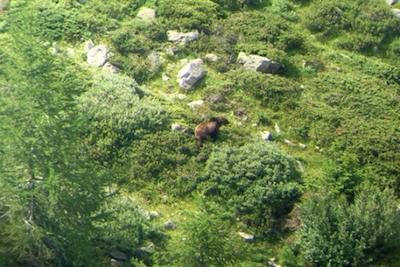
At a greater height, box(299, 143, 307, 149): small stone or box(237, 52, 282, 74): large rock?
box(237, 52, 282, 74): large rock

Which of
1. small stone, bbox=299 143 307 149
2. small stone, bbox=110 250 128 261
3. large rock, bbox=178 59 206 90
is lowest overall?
small stone, bbox=110 250 128 261

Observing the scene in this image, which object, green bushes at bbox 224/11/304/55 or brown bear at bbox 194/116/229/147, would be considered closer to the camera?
brown bear at bbox 194/116/229/147

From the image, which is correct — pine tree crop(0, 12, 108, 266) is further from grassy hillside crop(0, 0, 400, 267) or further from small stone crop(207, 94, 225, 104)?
small stone crop(207, 94, 225, 104)

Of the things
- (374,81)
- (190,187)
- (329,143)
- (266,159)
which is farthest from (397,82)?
(190,187)

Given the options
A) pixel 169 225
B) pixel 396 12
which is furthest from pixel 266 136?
pixel 396 12

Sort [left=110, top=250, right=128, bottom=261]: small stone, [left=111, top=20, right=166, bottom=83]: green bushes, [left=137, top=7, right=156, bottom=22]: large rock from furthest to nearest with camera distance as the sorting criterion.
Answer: [left=137, top=7, right=156, bottom=22]: large rock, [left=111, top=20, right=166, bottom=83]: green bushes, [left=110, top=250, right=128, bottom=261]: small stone

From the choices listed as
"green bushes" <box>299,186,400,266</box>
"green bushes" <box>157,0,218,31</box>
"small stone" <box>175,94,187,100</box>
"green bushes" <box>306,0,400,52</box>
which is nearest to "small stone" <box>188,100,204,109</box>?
"small stone" <box>175,94,187,100</box>

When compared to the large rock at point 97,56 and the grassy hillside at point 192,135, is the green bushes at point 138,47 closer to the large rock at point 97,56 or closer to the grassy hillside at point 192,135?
the grassy hillside at point 192,135

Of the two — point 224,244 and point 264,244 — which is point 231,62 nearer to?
point 264,244
